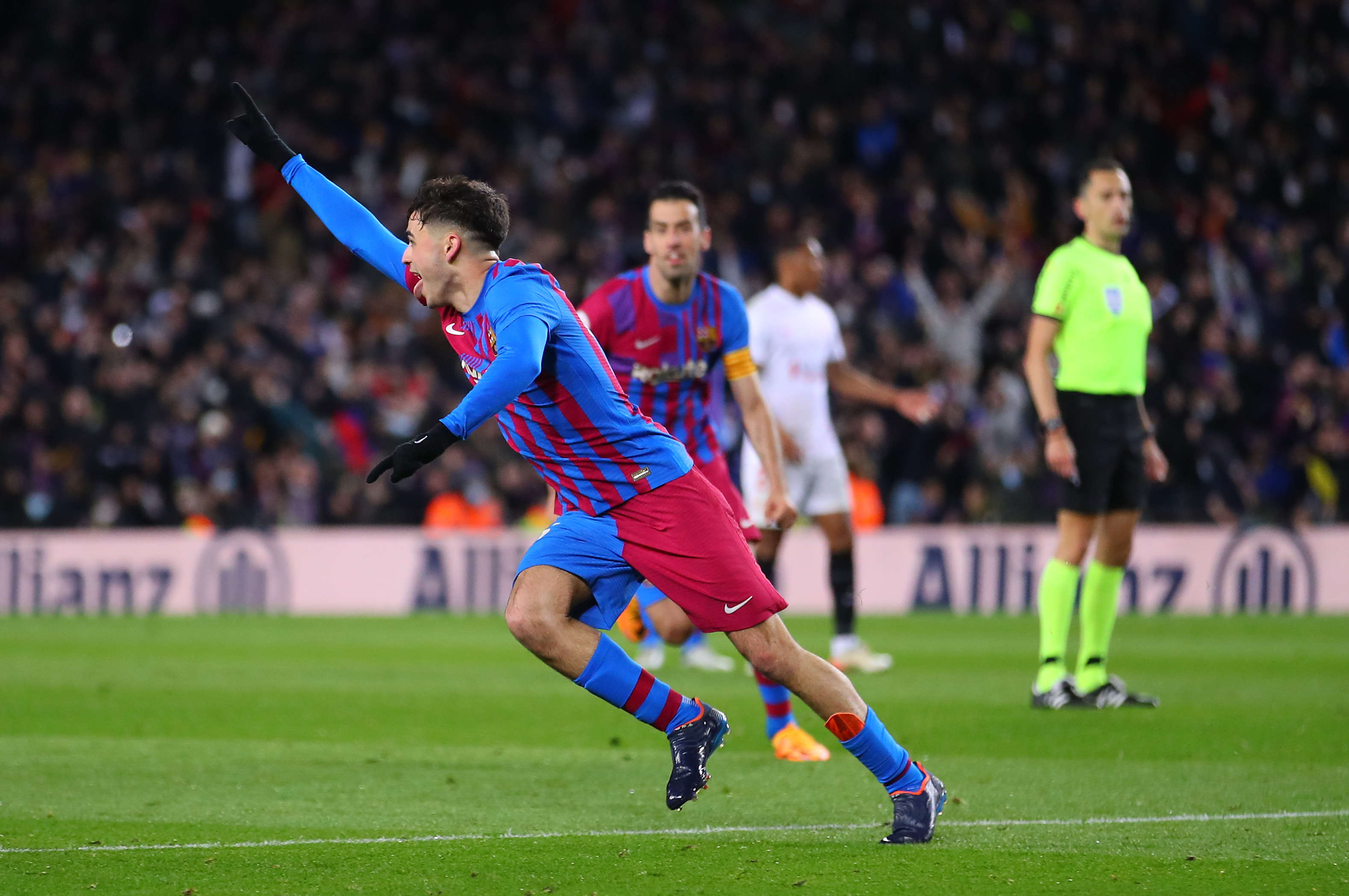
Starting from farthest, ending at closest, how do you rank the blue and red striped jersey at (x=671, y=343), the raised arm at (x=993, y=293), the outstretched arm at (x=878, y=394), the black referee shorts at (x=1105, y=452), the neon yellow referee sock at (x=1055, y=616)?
1. the raised arm at (x=993, y=293)
2. the outstretched arm at (x=878, y=394)
3. the neon yellow referee sock at (x=1055, y=616)
4. the black referee shorts at (x=1105, y=452)
5. the blue and red striped jersey at (x=671, y=343)

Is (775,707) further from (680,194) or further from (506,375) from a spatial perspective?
(506,375)

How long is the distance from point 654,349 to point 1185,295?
42.5ft

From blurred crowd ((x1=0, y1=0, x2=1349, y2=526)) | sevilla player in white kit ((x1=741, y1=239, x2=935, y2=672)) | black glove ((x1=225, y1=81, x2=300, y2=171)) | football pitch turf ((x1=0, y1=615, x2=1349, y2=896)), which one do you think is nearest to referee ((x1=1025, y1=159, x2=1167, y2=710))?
football pitch turf ((x1=0, y1=615, x2=1349, y2=896))

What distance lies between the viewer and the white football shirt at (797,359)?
34.3 feet

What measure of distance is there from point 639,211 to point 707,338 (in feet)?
46.1

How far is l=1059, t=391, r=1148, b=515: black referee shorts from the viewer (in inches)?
332

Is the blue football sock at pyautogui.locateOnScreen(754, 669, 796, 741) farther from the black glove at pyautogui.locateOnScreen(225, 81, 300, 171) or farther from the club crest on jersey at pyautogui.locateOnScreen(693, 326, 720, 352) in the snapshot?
the black glove at pyautogui.locateOnScreen(225, 81, 300, 171)

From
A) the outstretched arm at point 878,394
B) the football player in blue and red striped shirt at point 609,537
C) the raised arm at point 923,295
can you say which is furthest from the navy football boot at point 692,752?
the raised arm at point 923,295

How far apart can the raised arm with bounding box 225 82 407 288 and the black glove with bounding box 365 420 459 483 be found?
120 centimetres

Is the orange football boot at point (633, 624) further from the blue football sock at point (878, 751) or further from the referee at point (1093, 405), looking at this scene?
the blue football sock at point (878, 751)

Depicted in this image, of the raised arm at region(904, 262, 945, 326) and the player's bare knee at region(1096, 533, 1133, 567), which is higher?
the raised arm at region(904, 262, 945, 326)

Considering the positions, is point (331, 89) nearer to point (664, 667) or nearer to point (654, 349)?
point (664, 667)

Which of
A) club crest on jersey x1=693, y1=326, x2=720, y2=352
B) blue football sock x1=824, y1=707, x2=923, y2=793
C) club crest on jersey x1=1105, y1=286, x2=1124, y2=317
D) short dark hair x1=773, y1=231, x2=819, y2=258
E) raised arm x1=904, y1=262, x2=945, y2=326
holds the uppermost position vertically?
raised arm x1=904, y1=262, x2=945, y2=326

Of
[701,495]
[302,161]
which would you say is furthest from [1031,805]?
[302,161]
